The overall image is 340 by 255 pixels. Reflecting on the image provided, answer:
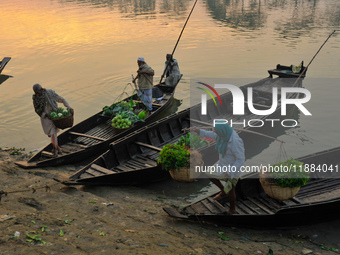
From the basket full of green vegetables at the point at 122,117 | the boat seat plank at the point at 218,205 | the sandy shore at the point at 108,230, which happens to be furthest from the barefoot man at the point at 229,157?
the basket full of green vegetables at the point at 122,117

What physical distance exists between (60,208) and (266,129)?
7.17 m

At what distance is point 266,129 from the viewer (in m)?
11.4

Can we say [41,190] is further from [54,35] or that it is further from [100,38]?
[54,35]

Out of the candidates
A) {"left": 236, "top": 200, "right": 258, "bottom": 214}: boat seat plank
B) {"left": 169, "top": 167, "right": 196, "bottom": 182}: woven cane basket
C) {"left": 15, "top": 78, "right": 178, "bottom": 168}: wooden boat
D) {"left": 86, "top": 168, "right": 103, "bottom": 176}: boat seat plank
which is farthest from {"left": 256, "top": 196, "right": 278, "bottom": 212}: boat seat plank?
{"left": 15, "top": 78, "right": 178, "bottom": 168}: wooden boat

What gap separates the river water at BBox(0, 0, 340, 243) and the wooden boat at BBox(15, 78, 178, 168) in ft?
6.73

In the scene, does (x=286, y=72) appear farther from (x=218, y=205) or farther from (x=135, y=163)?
(x=218, y=205)

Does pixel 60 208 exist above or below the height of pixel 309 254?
above

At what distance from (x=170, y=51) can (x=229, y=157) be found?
58.3 ft

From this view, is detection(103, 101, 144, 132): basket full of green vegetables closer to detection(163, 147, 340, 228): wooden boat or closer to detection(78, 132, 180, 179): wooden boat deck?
detection(78, 132, 180, 179): wooden boat deck

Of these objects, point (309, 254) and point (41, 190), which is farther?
point (41, 190)

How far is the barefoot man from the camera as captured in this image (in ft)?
20.0

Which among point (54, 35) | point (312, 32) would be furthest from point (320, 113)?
point (54, 35)

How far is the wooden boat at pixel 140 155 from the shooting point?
8281mm

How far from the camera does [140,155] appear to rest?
9.55 metres
